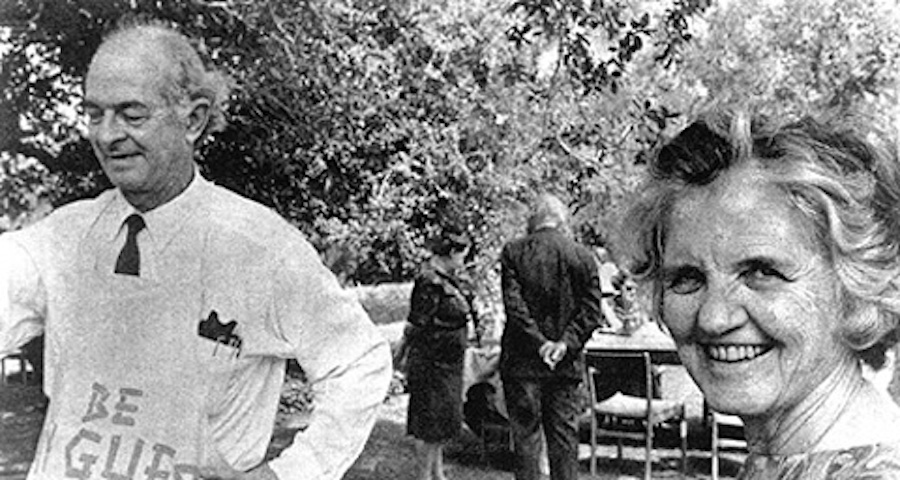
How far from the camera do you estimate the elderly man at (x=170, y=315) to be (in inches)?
54.7

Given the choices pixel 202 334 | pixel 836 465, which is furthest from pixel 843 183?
pixel 202 334

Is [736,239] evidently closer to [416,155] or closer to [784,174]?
[784,174]

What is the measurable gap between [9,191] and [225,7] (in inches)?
28.0

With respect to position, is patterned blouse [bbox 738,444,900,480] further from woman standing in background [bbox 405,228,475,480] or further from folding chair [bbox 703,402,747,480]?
folding chair [bbox 703,402,747,480]

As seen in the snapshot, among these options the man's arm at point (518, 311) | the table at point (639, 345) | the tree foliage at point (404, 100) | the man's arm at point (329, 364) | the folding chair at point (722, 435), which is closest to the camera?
the man's arm at point (329, 364)

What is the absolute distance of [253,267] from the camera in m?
1.43

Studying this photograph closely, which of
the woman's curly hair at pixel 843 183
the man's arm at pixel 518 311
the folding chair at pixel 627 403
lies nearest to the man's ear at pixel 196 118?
the woman's curly hair at pixel 843 183

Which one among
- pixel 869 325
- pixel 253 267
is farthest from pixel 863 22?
pixel 869 325

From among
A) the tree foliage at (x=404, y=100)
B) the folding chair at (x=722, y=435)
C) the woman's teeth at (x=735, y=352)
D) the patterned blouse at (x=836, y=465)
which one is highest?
the tree foliage at (x=404, y=100)

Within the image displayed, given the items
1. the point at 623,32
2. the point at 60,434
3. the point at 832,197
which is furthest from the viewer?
the point at 623,32

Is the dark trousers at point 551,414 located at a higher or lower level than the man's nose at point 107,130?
lower

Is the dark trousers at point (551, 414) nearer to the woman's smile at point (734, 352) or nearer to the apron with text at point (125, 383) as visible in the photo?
the apron with text at point (125, 383)

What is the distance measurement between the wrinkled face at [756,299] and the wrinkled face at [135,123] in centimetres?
90

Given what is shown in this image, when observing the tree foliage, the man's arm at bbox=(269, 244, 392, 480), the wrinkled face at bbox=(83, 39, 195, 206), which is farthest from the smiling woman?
the wrinkled face at bbox=(83, 39, 195, 206)
